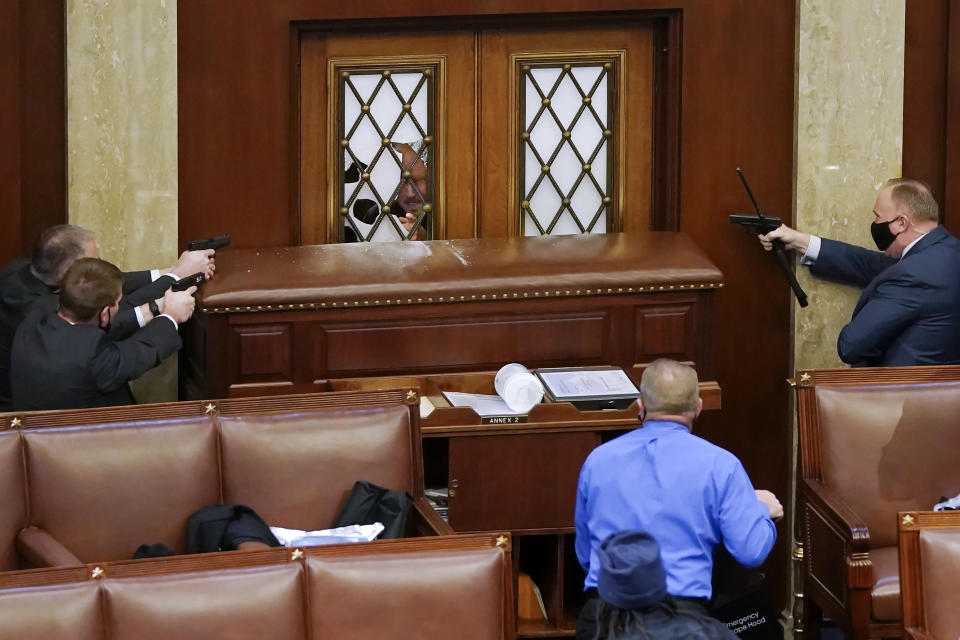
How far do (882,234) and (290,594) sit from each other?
3161mm

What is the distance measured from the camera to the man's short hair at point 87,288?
4.46m

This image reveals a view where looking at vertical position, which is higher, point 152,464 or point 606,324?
point 606,324

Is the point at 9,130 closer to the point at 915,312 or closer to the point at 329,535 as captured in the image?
the point at 329,535

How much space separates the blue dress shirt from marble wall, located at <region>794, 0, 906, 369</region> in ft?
7.65

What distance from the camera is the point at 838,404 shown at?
4395 mm

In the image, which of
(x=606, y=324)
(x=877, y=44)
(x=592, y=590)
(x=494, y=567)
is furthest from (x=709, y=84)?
(x=494, y=567)

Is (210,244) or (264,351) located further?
(210,244)

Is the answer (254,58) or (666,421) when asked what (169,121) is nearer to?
(254,58)

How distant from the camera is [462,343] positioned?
4.94 meters

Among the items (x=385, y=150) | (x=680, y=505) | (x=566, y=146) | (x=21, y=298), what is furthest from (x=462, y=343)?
(x=680, y=505)

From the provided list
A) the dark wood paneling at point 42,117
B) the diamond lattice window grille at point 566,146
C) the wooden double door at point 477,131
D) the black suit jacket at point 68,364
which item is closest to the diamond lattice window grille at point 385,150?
the wooden double door at point 477,131

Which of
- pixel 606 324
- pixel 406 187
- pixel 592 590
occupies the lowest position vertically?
pixel 592 590

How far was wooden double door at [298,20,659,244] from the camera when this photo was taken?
5.58m

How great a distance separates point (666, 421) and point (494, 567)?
0.70 metres
